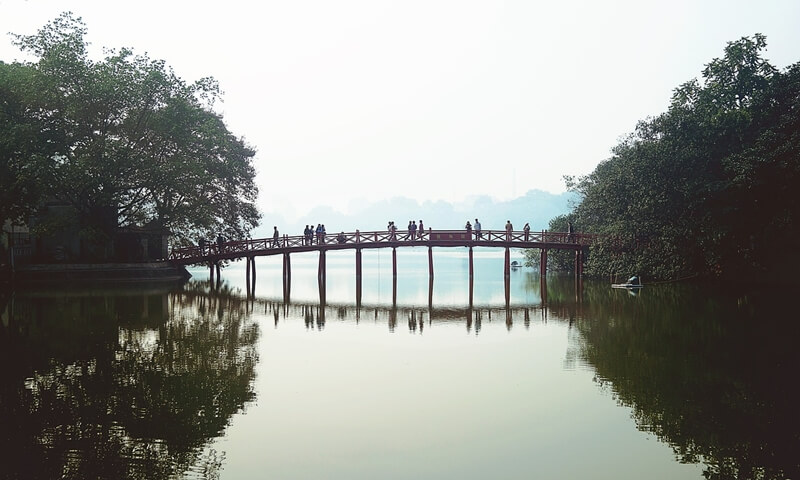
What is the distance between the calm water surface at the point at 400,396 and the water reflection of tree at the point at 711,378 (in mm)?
47

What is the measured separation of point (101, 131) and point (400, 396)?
32.4 metres

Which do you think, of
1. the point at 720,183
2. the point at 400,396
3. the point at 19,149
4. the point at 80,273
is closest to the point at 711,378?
the point at 400,396

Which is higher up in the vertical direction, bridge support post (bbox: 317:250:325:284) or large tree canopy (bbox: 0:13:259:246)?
large tree canopy (bbox: 0:13:259:246)

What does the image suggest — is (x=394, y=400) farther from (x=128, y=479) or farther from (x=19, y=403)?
(x=19, y=403)

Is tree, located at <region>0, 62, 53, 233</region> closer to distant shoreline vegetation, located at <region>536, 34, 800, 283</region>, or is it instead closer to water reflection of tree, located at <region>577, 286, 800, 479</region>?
water reflection of tree, located at <region>577, 286, 800, 479</region>

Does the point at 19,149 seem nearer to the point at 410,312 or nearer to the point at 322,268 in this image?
the point at 322,268

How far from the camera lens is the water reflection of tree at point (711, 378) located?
29.3 feet

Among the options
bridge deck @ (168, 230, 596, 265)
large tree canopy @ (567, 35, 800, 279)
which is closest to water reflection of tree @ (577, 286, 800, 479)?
large tree canopy @ (567, 35, 800, 279)

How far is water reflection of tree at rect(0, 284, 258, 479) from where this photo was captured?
8469mm

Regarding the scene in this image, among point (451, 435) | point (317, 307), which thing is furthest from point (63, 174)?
point (451, 435)

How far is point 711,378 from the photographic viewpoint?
43.0ft

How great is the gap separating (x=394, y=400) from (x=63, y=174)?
30.1 metres

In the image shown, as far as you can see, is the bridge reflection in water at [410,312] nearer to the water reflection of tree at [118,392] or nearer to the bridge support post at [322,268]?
the water reflection of tree at [118,392]

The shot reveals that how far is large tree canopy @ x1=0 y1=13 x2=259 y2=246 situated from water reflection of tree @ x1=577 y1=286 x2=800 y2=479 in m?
26.4
